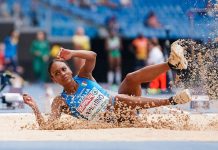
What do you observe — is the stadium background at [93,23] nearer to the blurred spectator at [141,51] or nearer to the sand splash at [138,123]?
the blurred spectator at [141,51]

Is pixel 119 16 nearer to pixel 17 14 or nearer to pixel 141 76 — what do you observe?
pixel 17 14

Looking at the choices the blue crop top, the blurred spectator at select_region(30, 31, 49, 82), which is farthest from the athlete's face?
the blurred spectator at select_region(30, 31, 49, 82)

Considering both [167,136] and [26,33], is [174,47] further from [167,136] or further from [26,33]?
[26,33]

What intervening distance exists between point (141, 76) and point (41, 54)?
12.6 meters

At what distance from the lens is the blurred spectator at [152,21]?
80.0 feet

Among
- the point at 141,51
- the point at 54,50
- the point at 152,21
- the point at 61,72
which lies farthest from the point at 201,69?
the point at 152,21

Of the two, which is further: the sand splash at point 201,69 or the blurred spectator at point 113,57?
the blurred spectator at point 113,57

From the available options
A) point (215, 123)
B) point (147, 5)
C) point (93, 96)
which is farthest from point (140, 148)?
point (147, 5)

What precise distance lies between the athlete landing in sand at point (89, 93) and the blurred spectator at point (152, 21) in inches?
606

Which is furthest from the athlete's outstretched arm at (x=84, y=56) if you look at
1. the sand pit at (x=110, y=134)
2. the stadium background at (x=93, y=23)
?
the stadium background at (x=93, y=23)

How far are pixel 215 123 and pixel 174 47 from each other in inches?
54.0

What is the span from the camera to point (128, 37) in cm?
2375

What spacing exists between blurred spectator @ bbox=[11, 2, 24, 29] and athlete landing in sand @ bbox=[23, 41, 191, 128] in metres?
15.1

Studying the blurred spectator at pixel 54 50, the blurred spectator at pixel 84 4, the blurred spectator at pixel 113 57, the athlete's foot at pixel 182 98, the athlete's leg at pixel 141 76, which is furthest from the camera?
the blurred spectator at pixel 84 4
